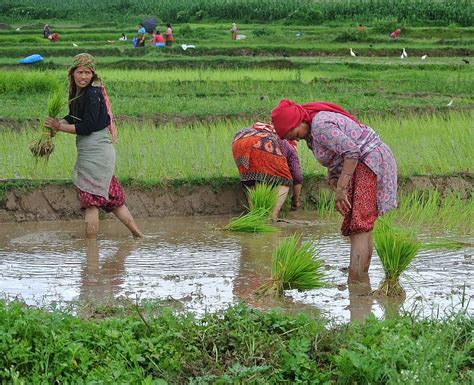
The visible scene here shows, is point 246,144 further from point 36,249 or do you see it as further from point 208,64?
point 208,64

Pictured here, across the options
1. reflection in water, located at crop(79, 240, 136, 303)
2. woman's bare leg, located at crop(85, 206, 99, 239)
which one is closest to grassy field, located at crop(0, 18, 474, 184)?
woman's bare leg, located at crop(85, 206, 99, 239)

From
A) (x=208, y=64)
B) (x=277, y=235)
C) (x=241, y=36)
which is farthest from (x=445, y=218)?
(x=241, y=36)

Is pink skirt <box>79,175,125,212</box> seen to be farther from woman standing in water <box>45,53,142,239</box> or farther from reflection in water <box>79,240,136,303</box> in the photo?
reflection in water <box>79,240,136,303</box>

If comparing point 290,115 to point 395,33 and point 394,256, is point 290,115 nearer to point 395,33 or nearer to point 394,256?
point 394,256

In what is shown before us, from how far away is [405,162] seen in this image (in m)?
9.30

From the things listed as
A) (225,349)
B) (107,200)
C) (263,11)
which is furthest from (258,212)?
(263,11)

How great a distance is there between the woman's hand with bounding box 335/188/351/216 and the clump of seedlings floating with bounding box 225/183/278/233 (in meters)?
2.00

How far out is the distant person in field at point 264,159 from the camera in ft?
26.4

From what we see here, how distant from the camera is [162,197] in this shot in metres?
8.52

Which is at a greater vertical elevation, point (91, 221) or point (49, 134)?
point (49, 134)

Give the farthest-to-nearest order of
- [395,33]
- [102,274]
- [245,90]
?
[395,33] < [245,90] < [102,274]

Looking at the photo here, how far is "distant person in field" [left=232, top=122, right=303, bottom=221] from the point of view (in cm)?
805

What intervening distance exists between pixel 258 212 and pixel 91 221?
4.49 feet

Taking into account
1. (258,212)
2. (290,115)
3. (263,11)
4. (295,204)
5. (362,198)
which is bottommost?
(263,11)
